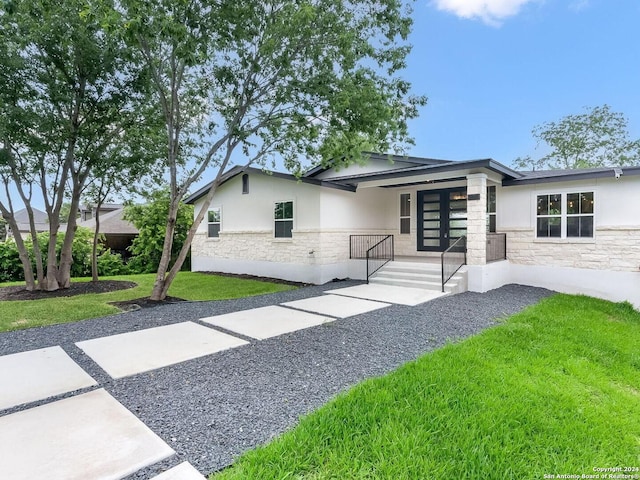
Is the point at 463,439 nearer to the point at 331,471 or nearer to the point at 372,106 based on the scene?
the point at 331,471

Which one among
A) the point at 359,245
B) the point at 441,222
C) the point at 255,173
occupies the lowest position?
the point at 359,245

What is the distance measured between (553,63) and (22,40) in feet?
86.5

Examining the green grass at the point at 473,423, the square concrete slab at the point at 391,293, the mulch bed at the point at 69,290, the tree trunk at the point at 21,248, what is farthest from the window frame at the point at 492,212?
the tree trunk at the point at 21,248

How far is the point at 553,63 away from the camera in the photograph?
2173cm

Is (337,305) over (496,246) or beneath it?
beneath

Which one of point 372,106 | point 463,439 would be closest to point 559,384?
point 463,439

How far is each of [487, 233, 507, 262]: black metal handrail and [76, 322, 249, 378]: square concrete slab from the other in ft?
24.0

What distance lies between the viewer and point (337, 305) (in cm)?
707

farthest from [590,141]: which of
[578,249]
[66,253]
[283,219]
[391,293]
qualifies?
[66,253]

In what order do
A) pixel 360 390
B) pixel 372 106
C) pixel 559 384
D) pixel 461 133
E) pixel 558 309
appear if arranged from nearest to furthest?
1. pixel 360 390
2. pixel 559 384
3. pixel 372 106
4. pixel 558 309
5. pixel 461 133

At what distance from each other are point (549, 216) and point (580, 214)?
0.66 m

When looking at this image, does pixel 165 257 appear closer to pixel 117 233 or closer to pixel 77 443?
pixel 77 443

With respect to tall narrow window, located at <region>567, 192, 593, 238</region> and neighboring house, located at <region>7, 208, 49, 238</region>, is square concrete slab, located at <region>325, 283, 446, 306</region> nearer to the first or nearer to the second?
tall narrow window, located at <region>567, 192, 593, 238</region>

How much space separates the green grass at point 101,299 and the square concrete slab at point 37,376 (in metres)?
2.02
